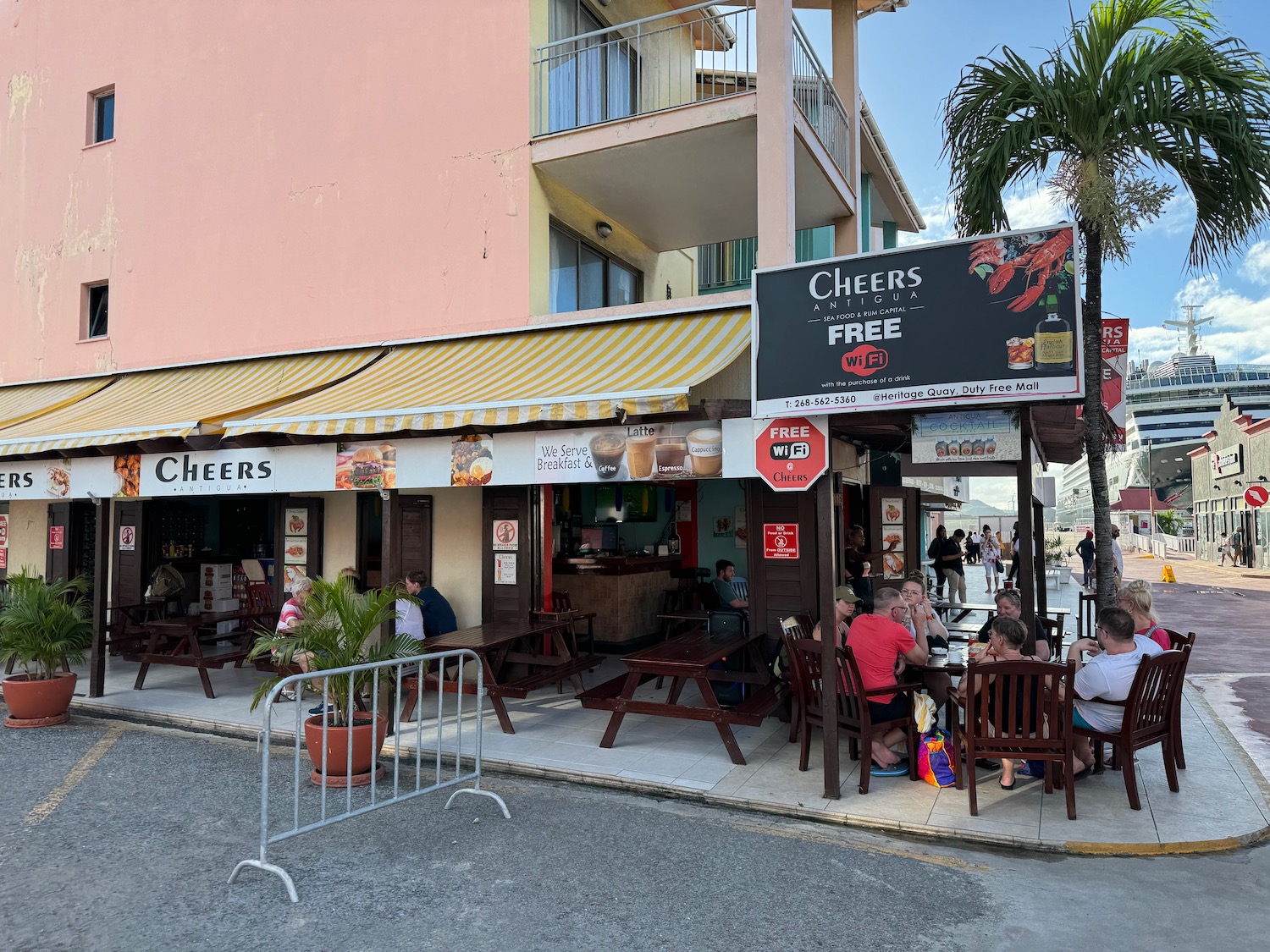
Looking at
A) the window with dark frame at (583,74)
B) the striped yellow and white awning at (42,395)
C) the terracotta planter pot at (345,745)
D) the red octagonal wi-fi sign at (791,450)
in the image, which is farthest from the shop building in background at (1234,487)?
the striped yellow and white awning at (42,395)

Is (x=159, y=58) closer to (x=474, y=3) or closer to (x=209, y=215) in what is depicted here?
(x=209, y=215)

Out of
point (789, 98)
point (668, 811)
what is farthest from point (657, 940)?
point (789, 98)

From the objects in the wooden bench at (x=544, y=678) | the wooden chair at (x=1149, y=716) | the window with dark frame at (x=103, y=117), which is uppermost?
the window with dark frame at (x=103, y=117)

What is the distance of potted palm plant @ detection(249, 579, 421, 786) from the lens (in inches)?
238

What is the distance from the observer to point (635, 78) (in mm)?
12039

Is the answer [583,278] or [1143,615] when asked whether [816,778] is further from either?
[583,278]

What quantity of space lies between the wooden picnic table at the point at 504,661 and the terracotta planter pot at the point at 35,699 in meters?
3.51

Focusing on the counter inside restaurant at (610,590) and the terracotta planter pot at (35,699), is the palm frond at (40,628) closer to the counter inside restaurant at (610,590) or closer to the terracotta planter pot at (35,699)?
the terracotta planter pot at (35,699)

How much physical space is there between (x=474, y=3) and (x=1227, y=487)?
Answer: 133 feet

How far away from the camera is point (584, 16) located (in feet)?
37.3

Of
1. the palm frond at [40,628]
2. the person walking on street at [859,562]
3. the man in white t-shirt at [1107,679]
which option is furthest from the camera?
the person walking on street at [859,562]

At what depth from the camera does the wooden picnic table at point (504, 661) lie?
25.5ft

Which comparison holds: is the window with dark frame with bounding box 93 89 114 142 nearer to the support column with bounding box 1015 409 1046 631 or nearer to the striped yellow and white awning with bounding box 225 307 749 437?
the striped yellow and white awning with bounding box 225 307 749 437

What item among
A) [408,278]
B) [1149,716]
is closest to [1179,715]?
[1149,716]
